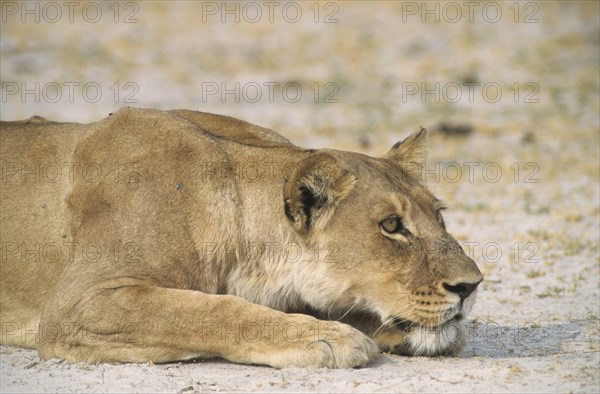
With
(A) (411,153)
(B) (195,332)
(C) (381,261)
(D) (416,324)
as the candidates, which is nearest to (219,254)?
(B) (195,332)

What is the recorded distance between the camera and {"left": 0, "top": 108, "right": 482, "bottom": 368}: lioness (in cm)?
520

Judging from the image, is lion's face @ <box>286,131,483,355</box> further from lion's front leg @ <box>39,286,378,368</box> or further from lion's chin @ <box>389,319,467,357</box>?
lion's front leg @ <box>39,286,378,368</box>

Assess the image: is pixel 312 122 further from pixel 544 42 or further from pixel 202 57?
Answer: pixel 544 42

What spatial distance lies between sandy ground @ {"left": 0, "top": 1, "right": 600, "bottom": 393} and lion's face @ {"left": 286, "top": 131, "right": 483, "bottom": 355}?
0.22m

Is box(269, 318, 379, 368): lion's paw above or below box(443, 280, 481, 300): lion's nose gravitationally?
below

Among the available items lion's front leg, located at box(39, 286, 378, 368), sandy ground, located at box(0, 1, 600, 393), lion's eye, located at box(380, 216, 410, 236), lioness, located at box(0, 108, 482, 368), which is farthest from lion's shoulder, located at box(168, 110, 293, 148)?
Answer: sandy ground, located at box(0, 1, 600, 393)

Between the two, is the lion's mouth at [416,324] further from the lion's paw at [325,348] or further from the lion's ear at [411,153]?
the lion's ear at [411,153]

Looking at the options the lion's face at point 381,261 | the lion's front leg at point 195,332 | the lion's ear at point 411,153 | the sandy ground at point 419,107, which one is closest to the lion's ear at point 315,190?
the lion's face at point 381,261

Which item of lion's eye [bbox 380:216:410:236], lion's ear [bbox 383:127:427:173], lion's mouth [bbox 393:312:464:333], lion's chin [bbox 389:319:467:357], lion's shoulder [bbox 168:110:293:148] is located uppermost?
lion's shoulder [bbox 168:110:293:148]

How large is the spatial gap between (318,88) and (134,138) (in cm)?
1146

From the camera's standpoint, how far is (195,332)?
203 inches

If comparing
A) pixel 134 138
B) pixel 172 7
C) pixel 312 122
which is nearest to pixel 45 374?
pixel 134 138

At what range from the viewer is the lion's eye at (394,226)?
221 inches

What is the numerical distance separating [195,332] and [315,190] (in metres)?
1.07
